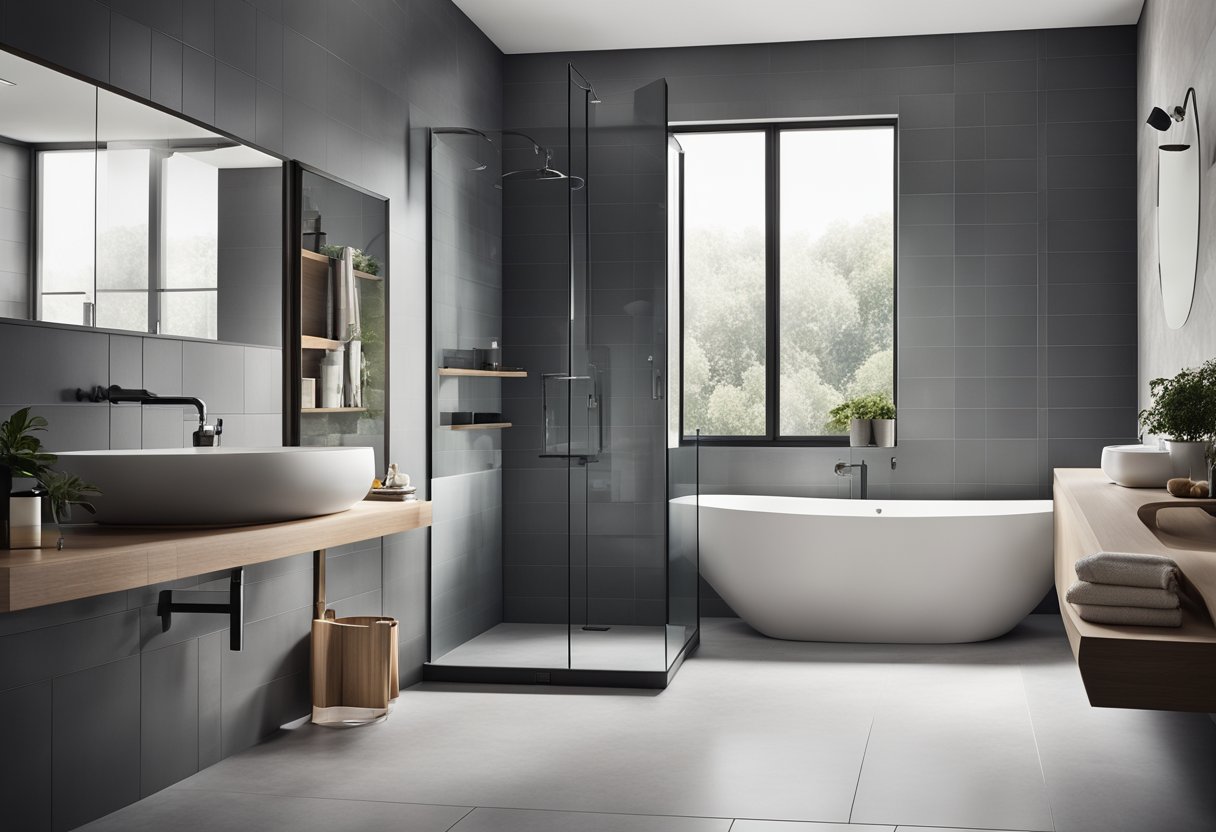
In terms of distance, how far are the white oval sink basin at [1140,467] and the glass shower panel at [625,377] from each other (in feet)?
5.83

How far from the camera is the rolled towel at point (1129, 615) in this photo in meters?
2.11

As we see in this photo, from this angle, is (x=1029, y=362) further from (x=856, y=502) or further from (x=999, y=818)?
(x=999, y=818)

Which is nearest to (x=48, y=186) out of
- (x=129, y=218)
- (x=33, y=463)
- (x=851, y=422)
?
(x=129, y=218)

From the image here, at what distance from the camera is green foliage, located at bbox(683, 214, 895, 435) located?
6.14 metres

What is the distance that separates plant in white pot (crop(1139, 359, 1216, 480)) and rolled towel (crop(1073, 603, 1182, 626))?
1140 mm

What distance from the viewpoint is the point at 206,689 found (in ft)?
11.2

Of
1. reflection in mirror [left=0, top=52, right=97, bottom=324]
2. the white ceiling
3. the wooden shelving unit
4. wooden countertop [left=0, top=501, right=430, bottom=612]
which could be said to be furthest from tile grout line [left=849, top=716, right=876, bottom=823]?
the white ceiling

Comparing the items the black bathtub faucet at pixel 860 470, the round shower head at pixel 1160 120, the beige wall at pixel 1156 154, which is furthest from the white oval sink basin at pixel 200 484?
the black bathtub faucet at pixel 860 470

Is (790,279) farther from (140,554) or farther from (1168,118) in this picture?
(140,554)

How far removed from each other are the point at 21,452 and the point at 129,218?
2.75 ft

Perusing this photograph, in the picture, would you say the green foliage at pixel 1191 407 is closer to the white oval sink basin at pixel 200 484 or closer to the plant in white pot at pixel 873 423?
the white oval sink basin at pixel 200 484

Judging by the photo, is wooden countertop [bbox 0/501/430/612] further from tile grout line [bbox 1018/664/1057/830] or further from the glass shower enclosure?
tile grout line [bbox 1018/664/1057/830]

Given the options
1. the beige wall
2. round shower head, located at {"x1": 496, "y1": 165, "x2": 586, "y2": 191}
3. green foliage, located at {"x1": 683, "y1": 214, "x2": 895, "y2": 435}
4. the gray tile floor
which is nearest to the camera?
the gray tile floor

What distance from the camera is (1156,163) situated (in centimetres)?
481
